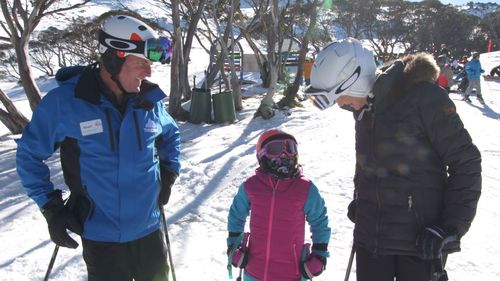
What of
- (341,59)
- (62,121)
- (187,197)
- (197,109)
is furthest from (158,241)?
(197,109)

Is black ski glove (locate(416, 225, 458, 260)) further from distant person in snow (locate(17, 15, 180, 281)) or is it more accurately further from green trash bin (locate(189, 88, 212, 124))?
green trash bin (locate(189, 88, 212, 124))

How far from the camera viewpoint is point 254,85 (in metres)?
19.4

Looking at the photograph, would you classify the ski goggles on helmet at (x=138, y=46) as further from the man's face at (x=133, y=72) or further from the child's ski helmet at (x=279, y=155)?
the child's ski helmet at (x=279, y=155)

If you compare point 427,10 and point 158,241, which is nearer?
point 158,241

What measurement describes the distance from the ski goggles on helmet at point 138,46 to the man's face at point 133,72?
4 cm

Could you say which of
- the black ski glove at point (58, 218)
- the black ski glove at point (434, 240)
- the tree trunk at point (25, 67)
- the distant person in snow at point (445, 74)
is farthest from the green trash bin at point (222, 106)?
the black ski glove at point (434, 240)

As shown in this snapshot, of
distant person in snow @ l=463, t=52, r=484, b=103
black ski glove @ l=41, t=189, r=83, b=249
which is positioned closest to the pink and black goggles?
black ski glove @ l=41, t=189, r=83, b=249

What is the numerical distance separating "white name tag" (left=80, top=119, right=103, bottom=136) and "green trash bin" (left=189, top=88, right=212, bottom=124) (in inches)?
316

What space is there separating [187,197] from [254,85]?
14642 millimetres

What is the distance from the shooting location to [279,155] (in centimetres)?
231

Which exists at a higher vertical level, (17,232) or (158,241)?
(158,241)

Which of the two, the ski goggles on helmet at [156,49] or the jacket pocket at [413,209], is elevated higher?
the ski goggles on helmet at [156,49]

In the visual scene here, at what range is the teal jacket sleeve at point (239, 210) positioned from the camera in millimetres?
2375

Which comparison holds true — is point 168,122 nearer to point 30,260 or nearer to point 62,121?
point 62,121
